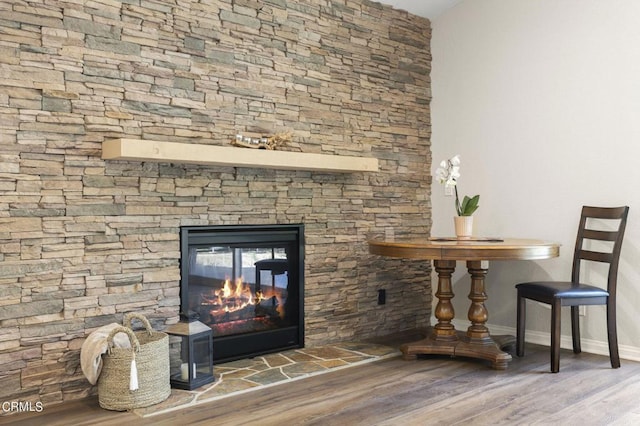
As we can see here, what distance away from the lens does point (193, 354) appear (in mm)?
3270

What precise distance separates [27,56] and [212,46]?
3.56 ft

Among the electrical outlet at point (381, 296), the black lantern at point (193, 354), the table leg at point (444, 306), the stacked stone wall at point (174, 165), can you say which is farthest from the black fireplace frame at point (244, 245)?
the table leg at point (444, 306)

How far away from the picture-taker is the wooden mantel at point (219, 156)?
3100mm

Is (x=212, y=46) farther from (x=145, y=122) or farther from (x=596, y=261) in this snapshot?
(x=596, y=261)

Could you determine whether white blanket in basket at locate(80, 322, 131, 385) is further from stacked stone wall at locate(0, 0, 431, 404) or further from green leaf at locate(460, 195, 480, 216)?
green leaf at locate(460, 195, 480, 216)

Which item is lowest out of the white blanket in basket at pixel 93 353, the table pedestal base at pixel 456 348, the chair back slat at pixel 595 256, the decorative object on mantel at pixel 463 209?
the table pedestal base at pixel 456 348

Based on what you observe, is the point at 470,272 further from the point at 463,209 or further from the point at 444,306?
the point at 463,209

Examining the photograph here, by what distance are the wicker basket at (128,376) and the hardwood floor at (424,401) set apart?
70 mm

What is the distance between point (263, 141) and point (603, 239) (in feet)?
7.28

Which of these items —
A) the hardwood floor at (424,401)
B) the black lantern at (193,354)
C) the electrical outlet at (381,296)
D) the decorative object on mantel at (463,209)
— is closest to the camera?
the hardwood floor at (424,401)

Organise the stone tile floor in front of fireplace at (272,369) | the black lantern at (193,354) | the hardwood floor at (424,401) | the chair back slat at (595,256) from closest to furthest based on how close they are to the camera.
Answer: the hardwood floor at (424,401), the stone tile floor in front of fireplace at (272,369), the black lantern at (193,354), the chair back slat at (595,256)

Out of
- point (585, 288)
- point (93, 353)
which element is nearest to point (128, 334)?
point (93, 353)

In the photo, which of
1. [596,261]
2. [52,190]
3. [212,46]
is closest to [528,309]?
[596,261]

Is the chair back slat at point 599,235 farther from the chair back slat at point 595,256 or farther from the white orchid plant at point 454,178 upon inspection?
the white orchid plant at point 454,178
